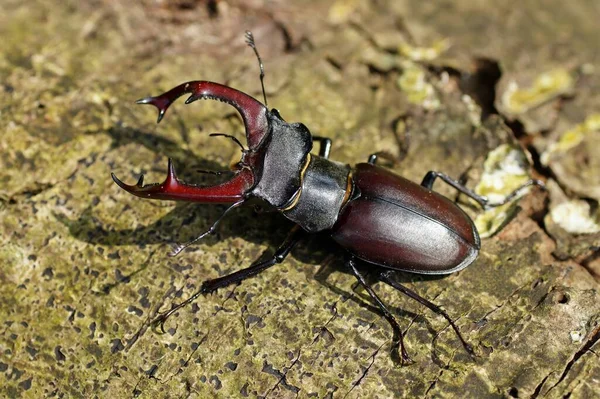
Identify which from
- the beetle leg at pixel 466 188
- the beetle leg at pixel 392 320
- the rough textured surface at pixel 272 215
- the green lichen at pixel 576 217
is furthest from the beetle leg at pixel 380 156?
the green lichen at pixel 576 217

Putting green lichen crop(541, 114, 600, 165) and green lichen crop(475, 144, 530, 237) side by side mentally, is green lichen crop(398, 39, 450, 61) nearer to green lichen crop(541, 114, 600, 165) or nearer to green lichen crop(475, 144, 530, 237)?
green lichen crop(475, 144, 530, 237)

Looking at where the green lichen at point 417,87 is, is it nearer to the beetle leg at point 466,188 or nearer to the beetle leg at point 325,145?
the beetle leg at point 466,188

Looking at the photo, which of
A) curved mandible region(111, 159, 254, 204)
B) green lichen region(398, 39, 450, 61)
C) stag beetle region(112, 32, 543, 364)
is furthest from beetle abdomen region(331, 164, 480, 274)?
green lichen region(398, 39, 450, 61)

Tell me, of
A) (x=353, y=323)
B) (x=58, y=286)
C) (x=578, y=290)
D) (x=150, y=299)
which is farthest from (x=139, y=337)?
(x=578, y=290)

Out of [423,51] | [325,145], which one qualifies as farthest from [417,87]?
[325,145]

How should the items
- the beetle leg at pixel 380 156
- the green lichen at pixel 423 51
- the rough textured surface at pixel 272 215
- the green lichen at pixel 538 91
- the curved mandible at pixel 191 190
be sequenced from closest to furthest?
1. the curved mandible at pixel 191 190
2. the rough textured surface at pixel 272 215
3. the beetle leg at pixel 380 156
4. the green lichen at pixel 538 91
5. the green lichen at pixel 423 51

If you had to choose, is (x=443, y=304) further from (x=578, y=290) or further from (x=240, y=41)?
(x=240, y=41)
